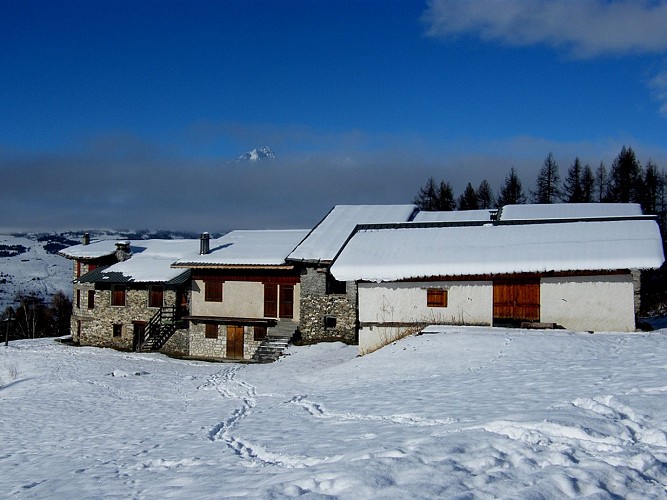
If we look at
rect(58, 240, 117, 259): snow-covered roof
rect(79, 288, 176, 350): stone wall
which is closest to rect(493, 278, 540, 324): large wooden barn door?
rect(79, 288, 176, 350): stone wall

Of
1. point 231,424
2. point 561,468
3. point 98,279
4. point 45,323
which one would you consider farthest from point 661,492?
point 45,323

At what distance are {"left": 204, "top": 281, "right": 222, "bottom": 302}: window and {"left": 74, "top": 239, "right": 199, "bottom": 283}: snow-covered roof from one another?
8.48 ft

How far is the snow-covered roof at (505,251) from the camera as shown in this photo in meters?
20.5

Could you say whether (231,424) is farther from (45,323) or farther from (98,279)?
(45,323)

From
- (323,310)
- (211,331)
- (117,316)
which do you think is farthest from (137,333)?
(323,310)

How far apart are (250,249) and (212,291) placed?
3508 mm

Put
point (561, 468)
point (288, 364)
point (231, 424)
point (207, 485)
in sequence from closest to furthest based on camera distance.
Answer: point (561, 468) → point (207, 485) → point (231, 424) → point (288, 364)

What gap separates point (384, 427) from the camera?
10125 millimetres

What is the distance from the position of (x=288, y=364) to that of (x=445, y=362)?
30.5ft

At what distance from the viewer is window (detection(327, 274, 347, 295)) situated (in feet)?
92.6

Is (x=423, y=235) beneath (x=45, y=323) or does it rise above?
above

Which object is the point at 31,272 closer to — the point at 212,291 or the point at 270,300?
the point at 212,291

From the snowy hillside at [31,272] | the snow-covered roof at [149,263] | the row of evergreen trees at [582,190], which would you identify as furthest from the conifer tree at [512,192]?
the snowy hillside at [31,272]

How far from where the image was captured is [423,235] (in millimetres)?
25609
